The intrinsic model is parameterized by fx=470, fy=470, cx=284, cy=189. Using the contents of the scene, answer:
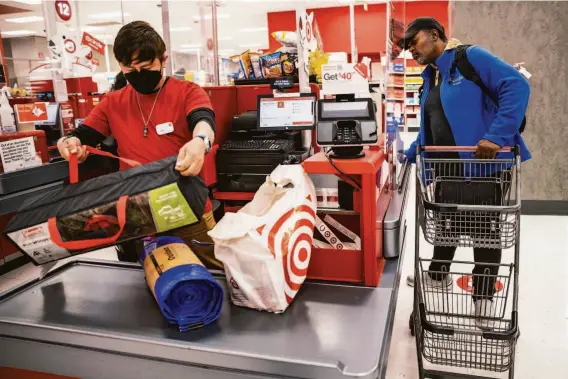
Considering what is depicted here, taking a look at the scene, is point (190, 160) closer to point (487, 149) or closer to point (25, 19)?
point (487, 149)

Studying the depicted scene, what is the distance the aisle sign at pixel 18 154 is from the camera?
3.78 meters

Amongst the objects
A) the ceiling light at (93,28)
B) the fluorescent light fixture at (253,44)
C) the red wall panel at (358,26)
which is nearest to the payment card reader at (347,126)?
the red wall panel at (358,26)

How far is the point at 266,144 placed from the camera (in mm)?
3479

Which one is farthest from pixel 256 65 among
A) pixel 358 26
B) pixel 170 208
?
pixel 358 26

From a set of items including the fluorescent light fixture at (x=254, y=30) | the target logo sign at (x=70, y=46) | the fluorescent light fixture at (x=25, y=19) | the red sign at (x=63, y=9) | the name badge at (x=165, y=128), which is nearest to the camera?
the name badge at (x=165, y=128)

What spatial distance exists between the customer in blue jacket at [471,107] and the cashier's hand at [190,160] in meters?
1.46

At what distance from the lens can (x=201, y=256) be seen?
6.84 ft

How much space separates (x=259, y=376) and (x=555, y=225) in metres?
5.01

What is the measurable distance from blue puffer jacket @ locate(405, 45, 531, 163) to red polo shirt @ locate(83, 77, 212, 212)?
147cm

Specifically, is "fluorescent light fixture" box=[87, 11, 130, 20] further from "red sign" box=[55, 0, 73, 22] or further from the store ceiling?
"red sign" box=[55, 0, 73, 22]

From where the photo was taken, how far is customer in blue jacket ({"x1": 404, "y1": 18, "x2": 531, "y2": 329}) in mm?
2506

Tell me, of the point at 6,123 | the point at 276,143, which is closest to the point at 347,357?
the point at 276,143

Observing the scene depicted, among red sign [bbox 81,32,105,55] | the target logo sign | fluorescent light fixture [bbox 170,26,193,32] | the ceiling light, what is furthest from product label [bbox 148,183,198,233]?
fluorescent light fixture [bbox 170,26,193,32]

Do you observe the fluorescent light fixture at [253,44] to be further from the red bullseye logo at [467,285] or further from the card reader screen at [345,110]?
the card reader screen at [345,110]
